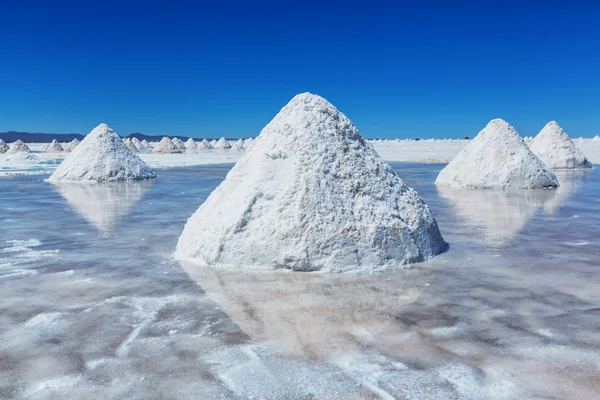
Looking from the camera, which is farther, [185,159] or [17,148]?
[17,148]

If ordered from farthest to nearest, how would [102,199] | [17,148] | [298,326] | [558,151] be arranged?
[17,148] → [558,151] → [102,199] → [298,326]

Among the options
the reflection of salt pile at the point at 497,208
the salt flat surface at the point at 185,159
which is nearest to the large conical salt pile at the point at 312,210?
the reflection of salt pile at the point at 497,208

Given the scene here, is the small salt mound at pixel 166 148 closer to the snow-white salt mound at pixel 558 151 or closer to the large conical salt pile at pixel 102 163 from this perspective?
the large conical salt pile at pixel 102 163

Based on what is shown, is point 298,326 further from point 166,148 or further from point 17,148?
point 166,148

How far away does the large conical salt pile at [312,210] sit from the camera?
191 inches

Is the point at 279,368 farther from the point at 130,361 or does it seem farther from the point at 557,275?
the point at 557,275

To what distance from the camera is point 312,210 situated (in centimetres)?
498

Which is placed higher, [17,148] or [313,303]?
[17,148]

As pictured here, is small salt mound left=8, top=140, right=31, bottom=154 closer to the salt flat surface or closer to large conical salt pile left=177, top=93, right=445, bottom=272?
the salt flat surface

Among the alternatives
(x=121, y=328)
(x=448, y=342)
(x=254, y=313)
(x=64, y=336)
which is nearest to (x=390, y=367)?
(x=448, y=342)

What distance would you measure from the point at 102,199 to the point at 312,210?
7714 mm

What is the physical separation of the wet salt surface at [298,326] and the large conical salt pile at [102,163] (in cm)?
1075

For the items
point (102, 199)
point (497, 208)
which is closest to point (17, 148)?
point (102, 199)

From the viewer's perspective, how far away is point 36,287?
4.36 m
